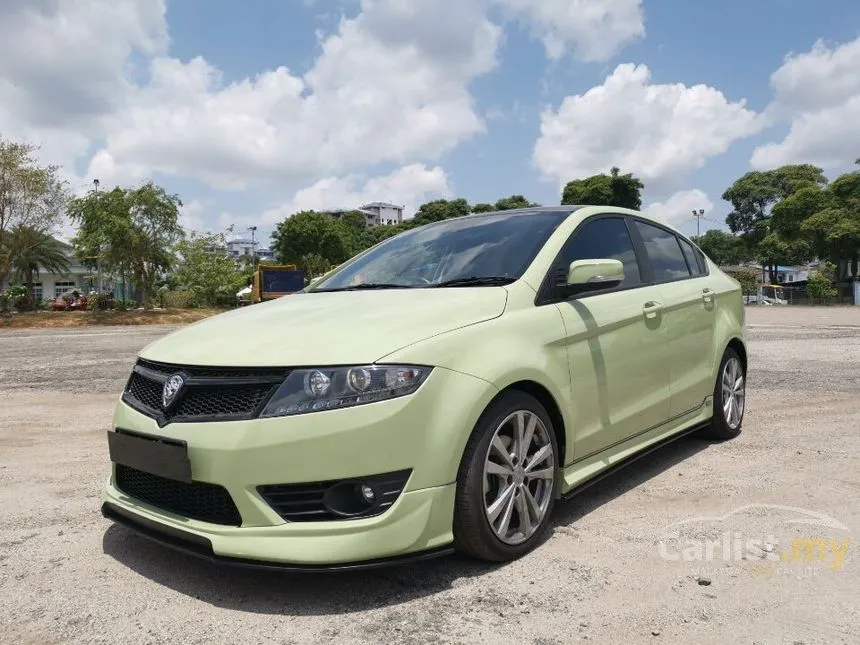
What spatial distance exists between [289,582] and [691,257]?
3566mm

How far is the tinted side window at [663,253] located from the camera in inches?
166

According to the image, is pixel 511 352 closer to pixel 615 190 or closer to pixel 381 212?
pixel 615 190

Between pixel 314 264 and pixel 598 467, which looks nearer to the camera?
pixel 598 467

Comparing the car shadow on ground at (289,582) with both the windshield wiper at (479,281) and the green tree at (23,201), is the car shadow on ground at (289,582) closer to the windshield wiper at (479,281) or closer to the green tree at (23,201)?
the windshield wiper at (479,281)

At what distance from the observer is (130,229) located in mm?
31578

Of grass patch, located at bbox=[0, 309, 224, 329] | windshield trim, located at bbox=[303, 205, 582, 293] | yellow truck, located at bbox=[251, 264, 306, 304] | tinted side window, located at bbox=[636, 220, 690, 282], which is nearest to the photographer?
windshield trim, located at bbox=[303, 205, 582, 293]

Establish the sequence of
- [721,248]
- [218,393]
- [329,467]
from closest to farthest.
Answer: [329,467], [218,393], [721,248]

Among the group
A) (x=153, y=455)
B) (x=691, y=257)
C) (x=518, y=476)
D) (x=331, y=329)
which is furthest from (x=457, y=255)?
(x=691, y=257)

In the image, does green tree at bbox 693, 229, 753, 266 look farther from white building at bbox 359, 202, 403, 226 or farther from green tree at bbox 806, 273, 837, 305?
white building at bbox 359, 202, 403, 226

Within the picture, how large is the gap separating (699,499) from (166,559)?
8.98 feet

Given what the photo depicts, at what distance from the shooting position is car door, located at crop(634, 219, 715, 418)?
4.04 m

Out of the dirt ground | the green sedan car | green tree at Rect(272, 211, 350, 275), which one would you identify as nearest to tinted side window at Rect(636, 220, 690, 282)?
the green sedan car

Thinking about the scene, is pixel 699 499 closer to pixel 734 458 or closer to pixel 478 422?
pixel 734 458

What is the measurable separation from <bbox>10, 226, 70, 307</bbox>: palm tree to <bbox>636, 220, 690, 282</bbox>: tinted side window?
3312cm
